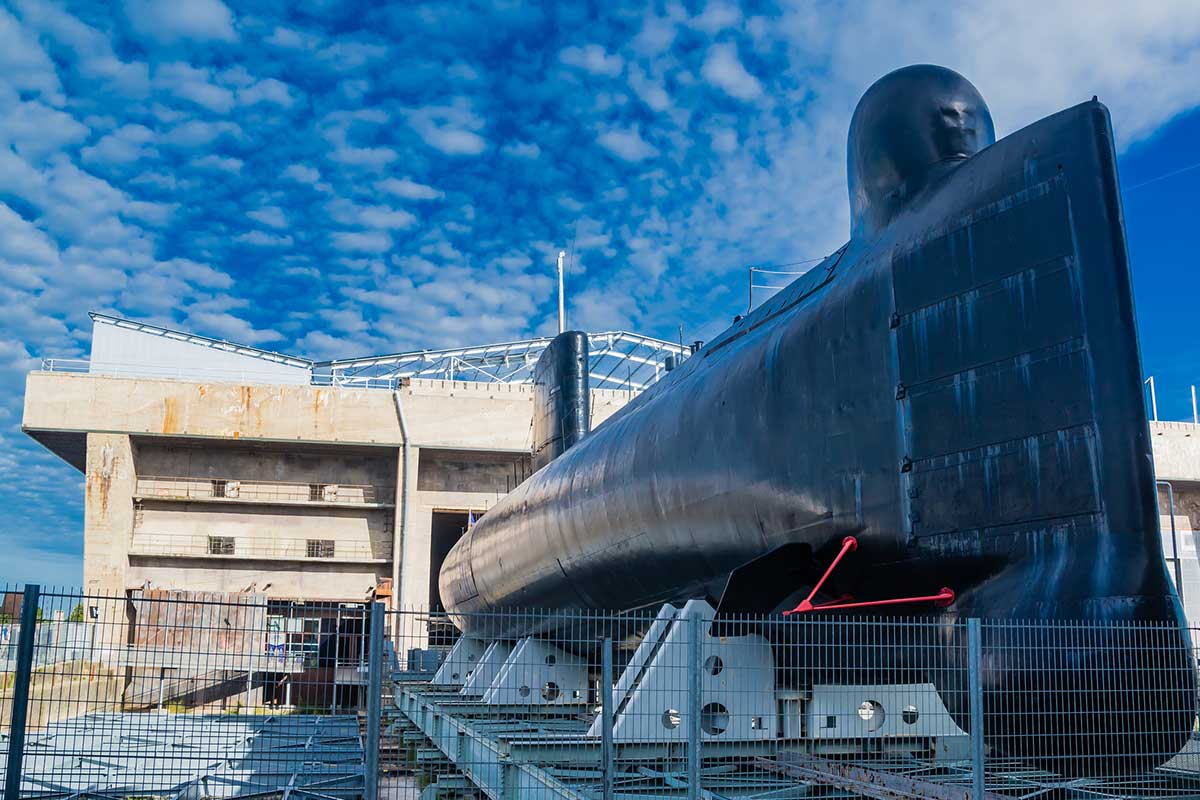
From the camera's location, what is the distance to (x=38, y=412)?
3575 cm

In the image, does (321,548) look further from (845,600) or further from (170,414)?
(845,600)

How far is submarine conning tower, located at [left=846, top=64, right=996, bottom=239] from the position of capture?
8.62 meters

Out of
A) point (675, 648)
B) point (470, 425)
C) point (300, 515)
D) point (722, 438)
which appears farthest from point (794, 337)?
point (300, 515)

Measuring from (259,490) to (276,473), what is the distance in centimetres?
86

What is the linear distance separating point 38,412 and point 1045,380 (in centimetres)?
3650

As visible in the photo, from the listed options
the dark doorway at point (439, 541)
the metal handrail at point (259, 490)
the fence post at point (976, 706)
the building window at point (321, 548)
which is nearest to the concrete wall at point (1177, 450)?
the dark doorway at point (439, 541)

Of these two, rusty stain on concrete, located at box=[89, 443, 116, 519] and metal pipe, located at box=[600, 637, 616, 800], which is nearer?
metal pipe, located at box=[600, 637, 616, 800]

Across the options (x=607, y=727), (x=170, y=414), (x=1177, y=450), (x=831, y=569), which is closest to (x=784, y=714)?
(x=831, y=569)

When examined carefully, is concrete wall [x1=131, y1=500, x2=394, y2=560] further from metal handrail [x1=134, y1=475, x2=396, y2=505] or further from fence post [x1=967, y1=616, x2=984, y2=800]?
fence post [x1=967, y1=616, x2=984, y2=800]

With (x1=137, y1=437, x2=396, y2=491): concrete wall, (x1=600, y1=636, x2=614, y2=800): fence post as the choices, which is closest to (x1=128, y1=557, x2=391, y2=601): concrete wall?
(x1=137, y1=437, x2=396, y2=491): concrete wall

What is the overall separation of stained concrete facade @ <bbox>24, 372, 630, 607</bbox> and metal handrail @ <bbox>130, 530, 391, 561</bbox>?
5 centimetres

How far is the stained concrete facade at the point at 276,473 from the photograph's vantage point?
35938mm

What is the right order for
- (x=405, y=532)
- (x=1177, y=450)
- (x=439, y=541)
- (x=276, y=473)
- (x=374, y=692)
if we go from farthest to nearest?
(x=439, y=541), (x=1177, y=450), (x=276, y=473), (x=405, y=532), (x=374, y=692)

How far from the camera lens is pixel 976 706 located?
6547 mm
